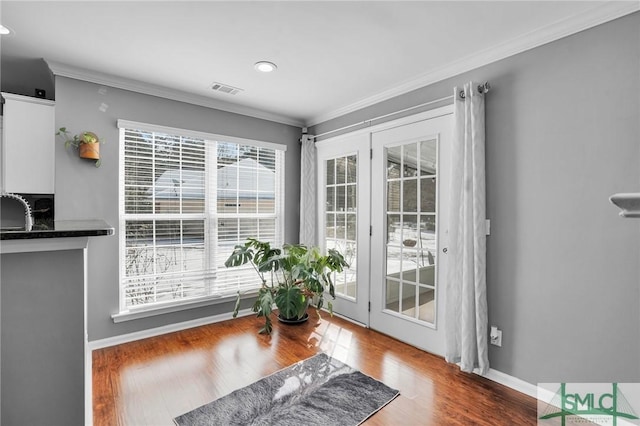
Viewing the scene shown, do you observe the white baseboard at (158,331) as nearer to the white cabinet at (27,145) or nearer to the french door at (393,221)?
the french door at (393,221)

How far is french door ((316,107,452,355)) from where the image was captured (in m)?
2.85

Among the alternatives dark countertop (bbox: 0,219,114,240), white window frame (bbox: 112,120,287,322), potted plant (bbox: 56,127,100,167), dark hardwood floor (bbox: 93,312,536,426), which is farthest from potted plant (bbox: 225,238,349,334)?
dark countertop (bbox: 0,219,114,240)

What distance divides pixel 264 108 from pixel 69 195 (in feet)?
6.95

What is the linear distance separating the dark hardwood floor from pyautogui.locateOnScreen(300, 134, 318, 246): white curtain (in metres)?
1.14

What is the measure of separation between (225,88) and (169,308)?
7.52 ft

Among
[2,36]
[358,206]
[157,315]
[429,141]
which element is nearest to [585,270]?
[429,141]

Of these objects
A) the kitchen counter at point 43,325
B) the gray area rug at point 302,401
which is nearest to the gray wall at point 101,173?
the gray area rug at point 302,401

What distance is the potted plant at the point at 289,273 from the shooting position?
329 centimetres

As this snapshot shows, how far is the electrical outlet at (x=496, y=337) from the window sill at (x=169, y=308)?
2.59 meters

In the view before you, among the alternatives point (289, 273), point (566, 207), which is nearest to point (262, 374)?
point (289, 273)

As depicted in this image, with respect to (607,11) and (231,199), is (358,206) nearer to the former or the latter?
(231,199)

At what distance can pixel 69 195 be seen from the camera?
2.81 m

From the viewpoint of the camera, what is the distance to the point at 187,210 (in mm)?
3432
